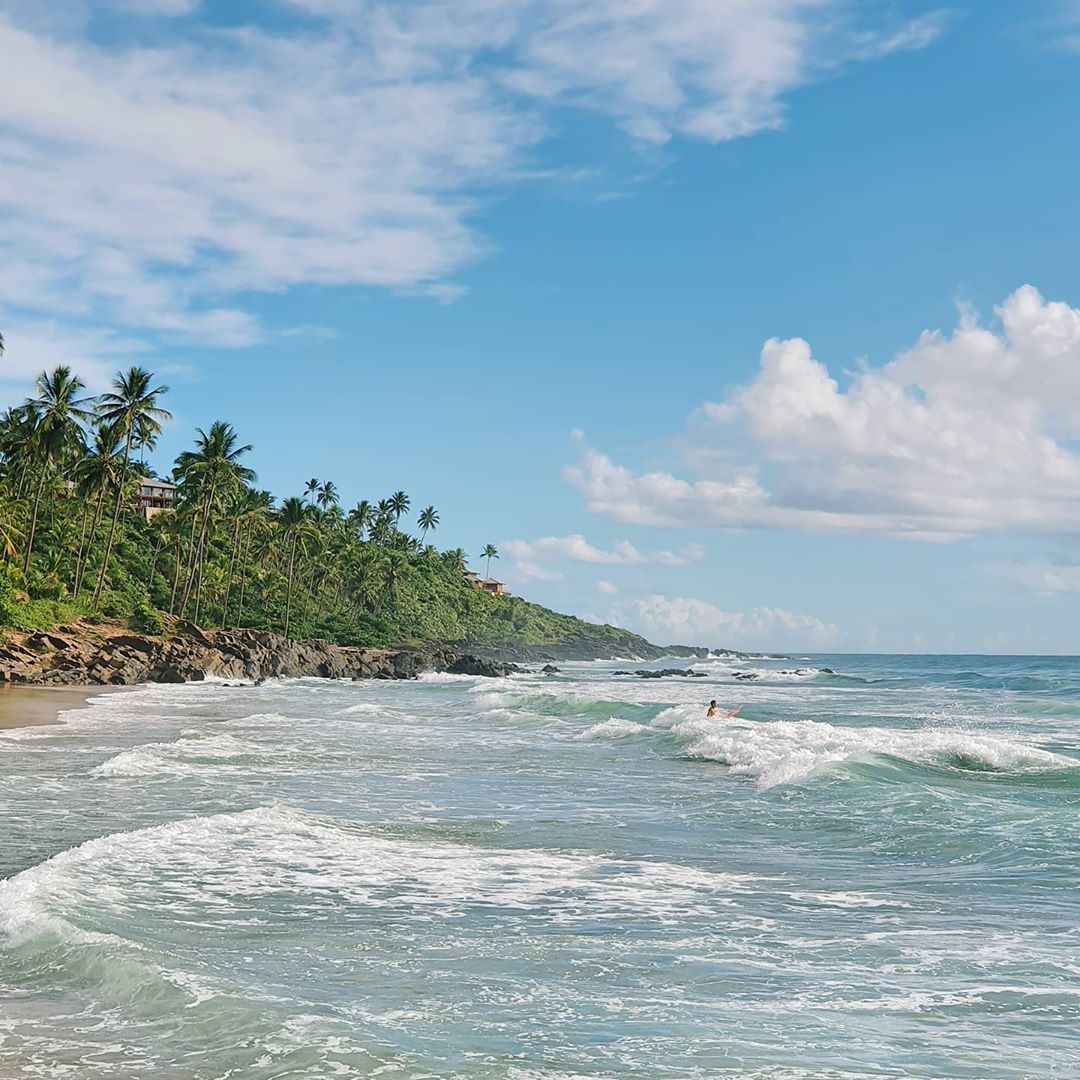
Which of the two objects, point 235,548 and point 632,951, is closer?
point 632,951

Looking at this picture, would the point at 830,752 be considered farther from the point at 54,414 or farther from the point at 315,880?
the point at 54,414

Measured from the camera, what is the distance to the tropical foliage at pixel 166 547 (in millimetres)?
52812

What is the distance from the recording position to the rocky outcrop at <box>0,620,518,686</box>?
42.3 meters

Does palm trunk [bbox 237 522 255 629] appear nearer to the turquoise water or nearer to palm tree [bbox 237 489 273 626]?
palm tree [bbox 237 489 273 626]

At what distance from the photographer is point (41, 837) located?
40.5ft

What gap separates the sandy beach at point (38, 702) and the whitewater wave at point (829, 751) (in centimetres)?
1606

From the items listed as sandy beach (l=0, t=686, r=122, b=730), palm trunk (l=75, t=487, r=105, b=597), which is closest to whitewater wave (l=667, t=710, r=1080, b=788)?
sandy beach (l=0, t=686, r=122, b=730)

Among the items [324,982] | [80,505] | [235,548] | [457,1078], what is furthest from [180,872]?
[235,548]

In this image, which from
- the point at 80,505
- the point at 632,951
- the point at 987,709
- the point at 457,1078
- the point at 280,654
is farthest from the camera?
the point at 80,505

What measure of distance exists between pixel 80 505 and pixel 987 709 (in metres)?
52.8

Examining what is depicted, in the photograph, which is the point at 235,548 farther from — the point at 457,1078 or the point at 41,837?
the point at 457,1078

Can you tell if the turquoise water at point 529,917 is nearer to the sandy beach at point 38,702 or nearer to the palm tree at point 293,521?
the sandy beach at point 38,702

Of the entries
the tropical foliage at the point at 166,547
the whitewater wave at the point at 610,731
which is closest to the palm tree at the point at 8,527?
the tropical foliage at the point at 166,547

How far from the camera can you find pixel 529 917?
31.6ft
